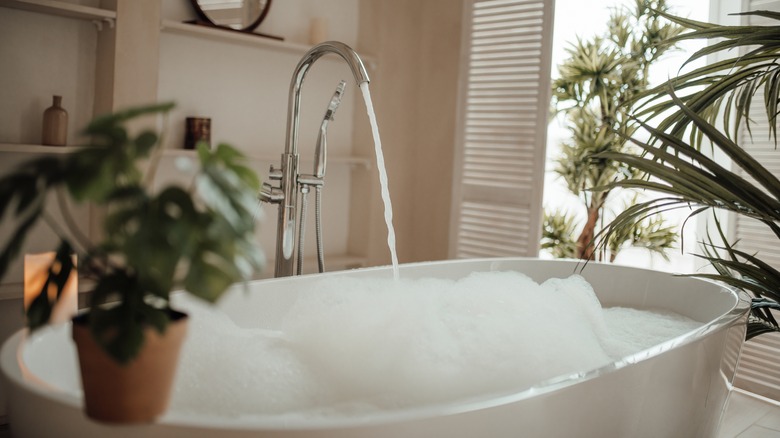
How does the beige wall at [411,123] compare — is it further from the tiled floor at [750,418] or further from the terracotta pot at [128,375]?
the terracotta pot at [128,375]

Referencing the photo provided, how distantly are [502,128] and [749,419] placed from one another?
1.85 m

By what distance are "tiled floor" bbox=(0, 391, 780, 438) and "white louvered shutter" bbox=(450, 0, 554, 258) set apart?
1.21 meters

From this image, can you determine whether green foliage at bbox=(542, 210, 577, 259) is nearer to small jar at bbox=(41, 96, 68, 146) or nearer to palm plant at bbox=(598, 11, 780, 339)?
palm plant at bbox=(598, 11, 780, 339)

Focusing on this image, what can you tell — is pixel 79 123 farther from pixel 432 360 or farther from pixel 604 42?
pixel 604 42

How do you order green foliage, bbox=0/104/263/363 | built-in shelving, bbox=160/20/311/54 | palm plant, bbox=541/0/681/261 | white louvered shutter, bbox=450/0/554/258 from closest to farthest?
green foliage, bbox=0/104/263/363 → built-in shelving, bbox=160/20/311/54 → white louvered shutter, bbox=450/0/554/258 → palm plant, bbox=541/0/681/261

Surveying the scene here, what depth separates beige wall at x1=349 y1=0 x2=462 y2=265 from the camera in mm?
4012

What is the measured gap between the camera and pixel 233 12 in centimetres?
342

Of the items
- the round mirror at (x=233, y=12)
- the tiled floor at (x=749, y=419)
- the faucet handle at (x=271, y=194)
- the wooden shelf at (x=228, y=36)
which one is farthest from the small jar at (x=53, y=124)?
the tiled floor at (x=749, y=419)

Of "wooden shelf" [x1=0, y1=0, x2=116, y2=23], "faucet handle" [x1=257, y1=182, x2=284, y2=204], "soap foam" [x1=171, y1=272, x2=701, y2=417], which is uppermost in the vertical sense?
"wooden shelf" [x1=0, y1=0, x2=116, y2=23]

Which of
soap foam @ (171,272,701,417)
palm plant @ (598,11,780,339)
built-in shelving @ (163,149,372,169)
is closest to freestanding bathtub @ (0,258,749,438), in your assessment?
soap foam @ (171,272,701,417)

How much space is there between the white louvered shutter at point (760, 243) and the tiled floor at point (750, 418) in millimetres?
87

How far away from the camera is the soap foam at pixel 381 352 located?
1.47m

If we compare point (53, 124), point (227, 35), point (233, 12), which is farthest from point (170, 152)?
point (233, 12)

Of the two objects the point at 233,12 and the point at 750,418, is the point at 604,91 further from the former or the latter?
the point at 233,12
